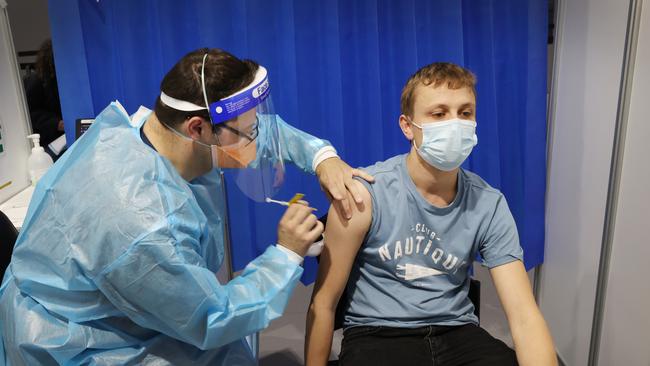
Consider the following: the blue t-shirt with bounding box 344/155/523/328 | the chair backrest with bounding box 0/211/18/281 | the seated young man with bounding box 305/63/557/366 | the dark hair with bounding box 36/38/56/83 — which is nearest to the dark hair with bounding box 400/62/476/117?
the seated young man with bounding box 305/63/557/366

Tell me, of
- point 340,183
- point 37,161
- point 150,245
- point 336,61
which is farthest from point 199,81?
point 37,161

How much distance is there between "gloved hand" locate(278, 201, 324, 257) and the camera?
3.97ft

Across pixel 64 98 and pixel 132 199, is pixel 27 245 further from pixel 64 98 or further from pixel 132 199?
pixel 64 98

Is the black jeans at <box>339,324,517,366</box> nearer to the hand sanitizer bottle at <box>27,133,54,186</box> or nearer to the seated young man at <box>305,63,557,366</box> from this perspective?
the seated young man at <box>305,63,557,366</box>

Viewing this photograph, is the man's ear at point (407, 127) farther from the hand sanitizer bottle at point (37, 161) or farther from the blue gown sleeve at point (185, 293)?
the hand sanitizer bottle at point (37, 161)

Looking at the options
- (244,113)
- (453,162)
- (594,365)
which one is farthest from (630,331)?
(244,113)

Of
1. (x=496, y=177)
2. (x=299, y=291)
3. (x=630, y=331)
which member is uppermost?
(x=496, y=177)

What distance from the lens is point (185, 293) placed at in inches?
39.7

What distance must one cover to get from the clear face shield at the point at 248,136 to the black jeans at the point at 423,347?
495 millimetres

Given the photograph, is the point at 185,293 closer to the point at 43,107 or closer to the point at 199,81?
the point at 199,81

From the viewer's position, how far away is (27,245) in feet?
3.73

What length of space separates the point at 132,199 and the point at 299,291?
188 centimetres

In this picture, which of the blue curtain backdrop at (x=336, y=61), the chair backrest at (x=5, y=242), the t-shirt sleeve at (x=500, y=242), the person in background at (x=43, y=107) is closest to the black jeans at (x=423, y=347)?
the t-shirt sleeve at (x=500, y=242)

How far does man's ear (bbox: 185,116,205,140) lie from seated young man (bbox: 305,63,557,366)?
0.45 meters
